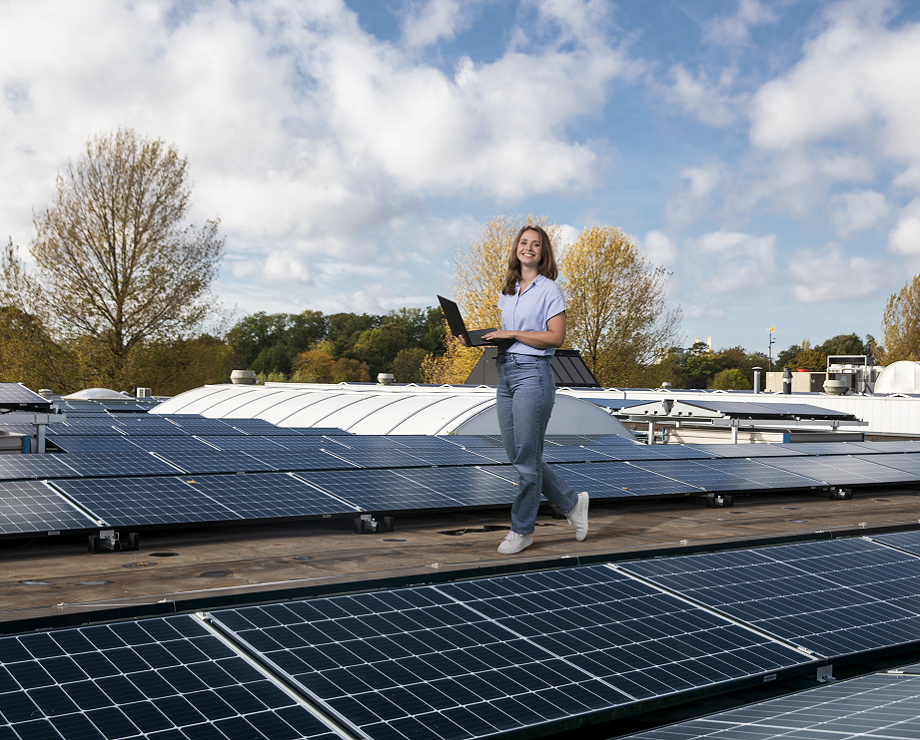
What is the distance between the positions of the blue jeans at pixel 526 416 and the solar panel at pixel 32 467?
4.09m

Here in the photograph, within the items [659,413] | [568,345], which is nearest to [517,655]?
[659,413]

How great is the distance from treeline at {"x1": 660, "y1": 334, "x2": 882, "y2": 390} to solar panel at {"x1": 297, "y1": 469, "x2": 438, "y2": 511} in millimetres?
84823

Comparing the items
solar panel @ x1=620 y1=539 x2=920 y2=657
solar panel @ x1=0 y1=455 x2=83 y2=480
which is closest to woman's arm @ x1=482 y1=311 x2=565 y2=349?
solar panel @ x1=620 y1=539 x2=920 y2=657

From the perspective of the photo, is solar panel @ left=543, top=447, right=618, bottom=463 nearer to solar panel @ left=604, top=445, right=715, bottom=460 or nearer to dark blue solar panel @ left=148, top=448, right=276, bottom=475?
solar panel @ left=604, top=445, right=715, bottom=460

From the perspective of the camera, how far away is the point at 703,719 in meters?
3.23

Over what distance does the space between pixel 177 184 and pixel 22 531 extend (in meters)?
36.9

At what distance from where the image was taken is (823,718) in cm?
304

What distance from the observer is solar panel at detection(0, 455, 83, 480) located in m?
7.35

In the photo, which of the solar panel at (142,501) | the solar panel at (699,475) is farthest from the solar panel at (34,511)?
the solar panel at (699,475)

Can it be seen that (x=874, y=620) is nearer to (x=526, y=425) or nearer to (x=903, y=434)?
(x=526, y=425)

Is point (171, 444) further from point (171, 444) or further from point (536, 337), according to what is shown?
point (536, 337)

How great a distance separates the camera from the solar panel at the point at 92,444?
9.58m

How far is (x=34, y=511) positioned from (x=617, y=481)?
19.2 ft

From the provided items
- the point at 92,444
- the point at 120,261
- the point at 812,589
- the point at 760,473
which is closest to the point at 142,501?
the point at 92,444
